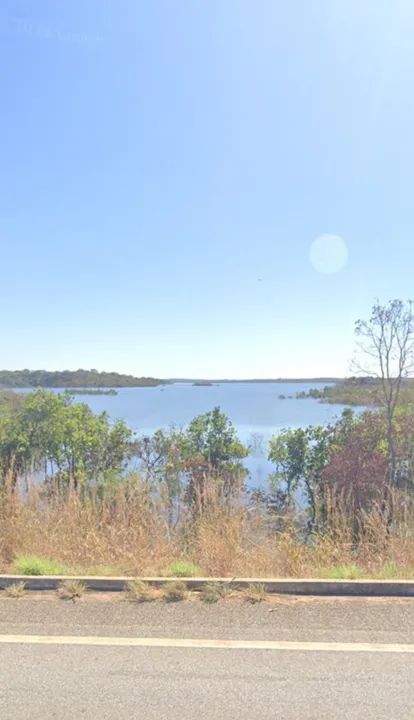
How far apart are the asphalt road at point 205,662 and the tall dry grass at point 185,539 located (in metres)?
0.75

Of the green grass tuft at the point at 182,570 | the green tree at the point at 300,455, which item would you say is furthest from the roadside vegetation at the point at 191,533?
the green tree at the point at 300,455

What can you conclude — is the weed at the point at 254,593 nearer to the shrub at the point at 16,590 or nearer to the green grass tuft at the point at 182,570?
the green grass tuft at the point at 182,570

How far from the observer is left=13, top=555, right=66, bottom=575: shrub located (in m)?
4.33

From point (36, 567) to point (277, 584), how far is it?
2.08 meters

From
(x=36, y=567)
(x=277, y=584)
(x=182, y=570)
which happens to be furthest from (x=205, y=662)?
(x=36, y=567)

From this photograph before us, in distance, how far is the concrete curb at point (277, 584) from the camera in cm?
393

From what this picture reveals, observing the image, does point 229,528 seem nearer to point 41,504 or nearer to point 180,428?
point 41,504

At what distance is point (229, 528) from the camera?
5215mm

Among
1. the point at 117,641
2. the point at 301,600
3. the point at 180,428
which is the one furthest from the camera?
the point at 180,428

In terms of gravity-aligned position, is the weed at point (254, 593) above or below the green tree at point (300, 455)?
above

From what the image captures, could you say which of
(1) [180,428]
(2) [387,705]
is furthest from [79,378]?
(2) [387,705]

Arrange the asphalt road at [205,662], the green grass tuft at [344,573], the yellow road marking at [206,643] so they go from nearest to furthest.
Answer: the asphalt road at [205,662] < the yellow road marking at [206,643] < the green grass tuft at [344,573]

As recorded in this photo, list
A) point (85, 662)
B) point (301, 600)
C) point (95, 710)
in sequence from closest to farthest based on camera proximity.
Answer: point (95, 710) → point (85, 662) → point (301, 600)

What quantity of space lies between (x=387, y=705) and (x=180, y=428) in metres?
17.6
